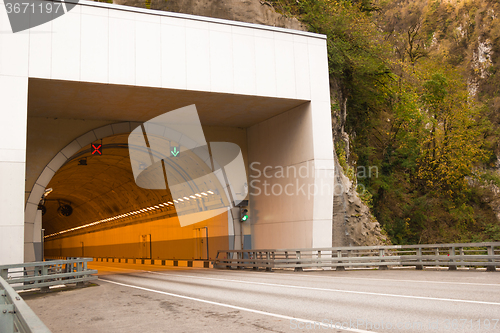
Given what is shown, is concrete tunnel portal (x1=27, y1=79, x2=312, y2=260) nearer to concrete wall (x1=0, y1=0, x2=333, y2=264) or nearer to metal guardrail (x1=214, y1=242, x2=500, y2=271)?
concrete wall (x1=0, y1=0, x2=333, y2=264)

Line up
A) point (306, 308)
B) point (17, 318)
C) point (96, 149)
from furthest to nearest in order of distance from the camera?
1. point (96, 149)
2. point (306, 308)
3. point (17, 318)

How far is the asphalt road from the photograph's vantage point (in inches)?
269

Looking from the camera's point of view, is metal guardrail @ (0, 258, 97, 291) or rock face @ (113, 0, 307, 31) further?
rock face @ (113, 0, 307, 31)

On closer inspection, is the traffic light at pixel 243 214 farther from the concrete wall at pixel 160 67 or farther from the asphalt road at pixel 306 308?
the asphalt road at pixel 306 308

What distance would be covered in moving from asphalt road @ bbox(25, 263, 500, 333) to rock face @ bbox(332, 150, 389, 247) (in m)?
8.71

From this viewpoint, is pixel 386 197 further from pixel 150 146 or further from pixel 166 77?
pixel 166 77

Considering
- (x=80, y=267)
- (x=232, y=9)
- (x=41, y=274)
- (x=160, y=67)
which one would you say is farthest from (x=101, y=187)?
(x=41, y=274)

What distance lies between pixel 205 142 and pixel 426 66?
922 inches

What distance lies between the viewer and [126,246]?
43.1m

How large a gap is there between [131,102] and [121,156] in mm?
10263

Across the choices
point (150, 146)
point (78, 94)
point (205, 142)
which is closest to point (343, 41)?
point (205, 142)

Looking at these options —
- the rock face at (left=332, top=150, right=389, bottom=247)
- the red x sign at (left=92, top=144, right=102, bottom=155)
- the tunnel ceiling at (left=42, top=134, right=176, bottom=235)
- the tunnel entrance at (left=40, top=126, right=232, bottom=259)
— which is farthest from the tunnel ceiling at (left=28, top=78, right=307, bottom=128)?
the rock face at (left=332, top=150, right=389, bottom=247)

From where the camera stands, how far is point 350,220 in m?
22.2

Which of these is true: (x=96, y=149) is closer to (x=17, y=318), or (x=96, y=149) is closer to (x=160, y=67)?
(x=160, y=67)
